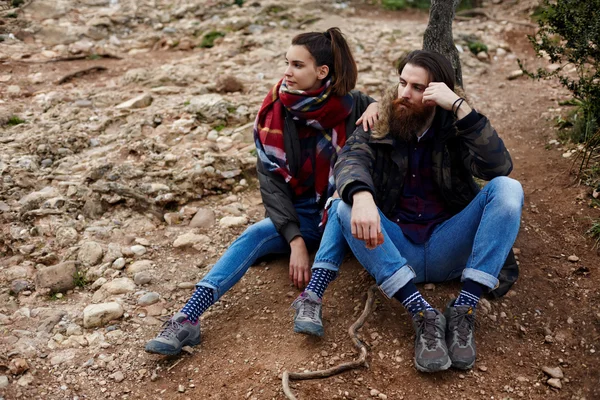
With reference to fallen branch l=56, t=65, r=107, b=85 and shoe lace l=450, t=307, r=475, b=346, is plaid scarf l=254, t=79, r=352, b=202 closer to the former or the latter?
shoe lace l=450, t=307, r=475, b=346

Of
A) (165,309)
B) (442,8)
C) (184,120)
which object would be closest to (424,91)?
(442,8)

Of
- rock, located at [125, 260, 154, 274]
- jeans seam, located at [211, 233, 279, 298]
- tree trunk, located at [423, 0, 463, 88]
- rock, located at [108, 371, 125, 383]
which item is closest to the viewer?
rock, located at [108, 371, 125, 383]

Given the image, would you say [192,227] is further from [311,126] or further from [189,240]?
[311,126]

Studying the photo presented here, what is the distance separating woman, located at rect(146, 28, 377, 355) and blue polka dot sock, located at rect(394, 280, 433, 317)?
0.71 meters

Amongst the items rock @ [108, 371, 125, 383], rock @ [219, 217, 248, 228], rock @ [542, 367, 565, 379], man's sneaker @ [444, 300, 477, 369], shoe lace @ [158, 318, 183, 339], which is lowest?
rock @ [219, 217, 248, 228]

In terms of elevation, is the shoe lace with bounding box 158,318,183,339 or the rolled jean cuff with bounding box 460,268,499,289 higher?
the rolled jean cuff with bounding box 460,268,499,289

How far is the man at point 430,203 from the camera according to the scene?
3188 mm

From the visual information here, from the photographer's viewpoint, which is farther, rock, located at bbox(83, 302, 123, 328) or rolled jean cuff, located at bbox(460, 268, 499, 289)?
rock, located at bbox(83, 302, 123, 328)

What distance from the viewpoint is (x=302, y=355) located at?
3338 mm

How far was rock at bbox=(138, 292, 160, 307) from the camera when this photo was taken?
4.00 meters

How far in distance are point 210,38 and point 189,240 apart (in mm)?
4461

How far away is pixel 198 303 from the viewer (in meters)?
3.58

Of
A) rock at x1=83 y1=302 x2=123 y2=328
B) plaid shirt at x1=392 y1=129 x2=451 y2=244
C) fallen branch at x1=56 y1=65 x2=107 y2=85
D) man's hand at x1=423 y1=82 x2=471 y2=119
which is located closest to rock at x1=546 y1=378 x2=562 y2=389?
plaid shirt at x1=392 y1=129 x2=451 y2=244

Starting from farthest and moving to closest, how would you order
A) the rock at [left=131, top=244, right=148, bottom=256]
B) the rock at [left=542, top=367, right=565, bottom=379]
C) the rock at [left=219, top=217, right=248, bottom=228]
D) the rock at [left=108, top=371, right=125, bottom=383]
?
the rock at [left=219, top=217, right=248, bottom=228]
the rock at [left=131, top=244, right=148, bottom=256]
the rock at [left=108, top=371, right=125, bottom=383]
the rock at [left=542, top=367, right=565, bottom=379]
